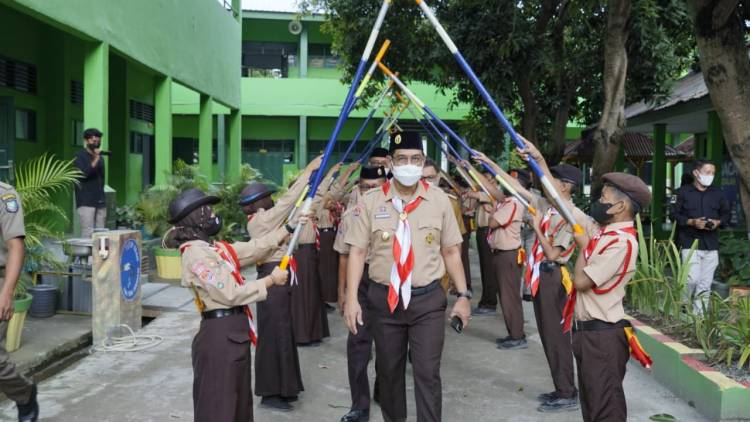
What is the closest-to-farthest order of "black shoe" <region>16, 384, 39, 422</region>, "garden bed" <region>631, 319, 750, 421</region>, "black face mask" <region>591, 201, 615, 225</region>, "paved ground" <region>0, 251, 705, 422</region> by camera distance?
1. "black face mask" <region>591, 201, 615, 225</region>
2. "black shoe" <region>16, 384, 39, 422</region>
3. "garden bed" <region>631, 319, 750, 421</region>
4. "paved ground" <region>0, 251, 705, 422</region>

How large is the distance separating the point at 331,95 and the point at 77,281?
17.7 metres

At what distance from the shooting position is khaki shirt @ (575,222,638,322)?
385 centimetres

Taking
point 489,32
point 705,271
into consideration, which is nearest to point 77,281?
point 705,271

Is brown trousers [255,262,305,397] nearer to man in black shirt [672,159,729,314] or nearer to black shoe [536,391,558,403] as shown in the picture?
black shoe [536,391,558,403]

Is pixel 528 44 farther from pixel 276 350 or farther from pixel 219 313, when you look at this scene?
pixel 219 313

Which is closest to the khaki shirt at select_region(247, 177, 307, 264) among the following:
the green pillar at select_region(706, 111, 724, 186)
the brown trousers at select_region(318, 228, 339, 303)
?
the brown trousers at select_region(318, 228, 339, 303)

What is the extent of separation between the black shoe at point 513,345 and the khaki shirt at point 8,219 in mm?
4716

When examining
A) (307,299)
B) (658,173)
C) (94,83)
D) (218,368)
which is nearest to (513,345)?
(307,299)

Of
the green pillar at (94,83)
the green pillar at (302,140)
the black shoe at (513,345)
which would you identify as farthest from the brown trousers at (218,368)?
the green pillar at (302,140)

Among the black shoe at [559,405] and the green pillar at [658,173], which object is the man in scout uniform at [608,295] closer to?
the black shoe at [559,405]

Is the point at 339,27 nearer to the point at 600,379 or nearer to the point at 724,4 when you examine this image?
the point at 724,4

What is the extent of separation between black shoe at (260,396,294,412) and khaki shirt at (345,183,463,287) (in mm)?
1520

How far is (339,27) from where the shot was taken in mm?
15969

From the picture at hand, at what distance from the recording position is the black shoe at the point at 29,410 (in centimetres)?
456
